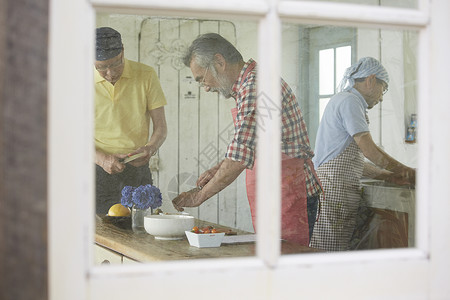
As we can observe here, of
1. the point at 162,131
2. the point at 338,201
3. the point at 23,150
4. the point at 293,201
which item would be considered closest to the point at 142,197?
the point at 293,201

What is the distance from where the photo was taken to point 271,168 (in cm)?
101

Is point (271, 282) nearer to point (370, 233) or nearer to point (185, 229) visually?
point (185, 229)

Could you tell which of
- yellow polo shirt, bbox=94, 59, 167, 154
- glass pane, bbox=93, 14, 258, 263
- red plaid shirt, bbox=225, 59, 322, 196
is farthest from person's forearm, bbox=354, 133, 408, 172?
yellow polo shirt, bbox=94, 59, 167, 154

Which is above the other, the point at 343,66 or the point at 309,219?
the point at 343,66

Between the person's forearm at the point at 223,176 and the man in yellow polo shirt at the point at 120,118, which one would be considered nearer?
the person's forearm at the point at 223,176

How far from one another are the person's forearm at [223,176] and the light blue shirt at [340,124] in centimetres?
92

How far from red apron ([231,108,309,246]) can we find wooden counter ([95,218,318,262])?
294 millimetres

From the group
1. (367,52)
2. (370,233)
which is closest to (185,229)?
(370,233)

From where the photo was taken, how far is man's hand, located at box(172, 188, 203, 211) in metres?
3.21

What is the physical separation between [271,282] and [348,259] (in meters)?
0.15

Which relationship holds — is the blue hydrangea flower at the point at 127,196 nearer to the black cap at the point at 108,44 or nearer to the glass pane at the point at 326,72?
the black cap at the point at 108,44

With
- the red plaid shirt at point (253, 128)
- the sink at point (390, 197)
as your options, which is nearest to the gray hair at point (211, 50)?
the red plaid shirt at point (253, 128)

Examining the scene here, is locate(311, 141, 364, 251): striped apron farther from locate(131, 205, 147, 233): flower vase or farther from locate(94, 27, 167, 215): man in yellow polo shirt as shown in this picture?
locate(94, 27, 167, 215): man in yellow polo shirt

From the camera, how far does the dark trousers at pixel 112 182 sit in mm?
4391
